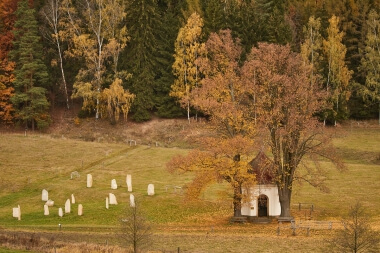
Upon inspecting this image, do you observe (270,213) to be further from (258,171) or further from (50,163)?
(50,163)

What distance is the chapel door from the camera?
5403 centimetres

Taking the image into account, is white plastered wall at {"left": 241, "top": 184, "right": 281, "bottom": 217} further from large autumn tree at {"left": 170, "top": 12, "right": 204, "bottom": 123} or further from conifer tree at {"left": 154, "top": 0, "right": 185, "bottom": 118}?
conifer tree at {"left": 154, "top": 0, "right": 185, "bottom": 118}

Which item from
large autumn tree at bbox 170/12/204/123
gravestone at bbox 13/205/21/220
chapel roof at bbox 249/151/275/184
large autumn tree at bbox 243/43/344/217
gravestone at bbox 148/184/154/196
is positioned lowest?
gravestone at bbox 13/205/21/220

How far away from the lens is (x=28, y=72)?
88500 mm

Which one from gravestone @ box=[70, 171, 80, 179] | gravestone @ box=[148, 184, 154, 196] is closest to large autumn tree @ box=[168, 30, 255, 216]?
gravestone @ box=[148, 184, 154, 196]

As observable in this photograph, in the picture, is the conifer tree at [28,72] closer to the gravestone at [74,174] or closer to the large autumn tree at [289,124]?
the gravestone at [74,174]

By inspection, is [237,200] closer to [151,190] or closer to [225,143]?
[225,143]

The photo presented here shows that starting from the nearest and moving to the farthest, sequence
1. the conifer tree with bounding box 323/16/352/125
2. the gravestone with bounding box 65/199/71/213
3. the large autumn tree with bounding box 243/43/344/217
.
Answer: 1. the large autumn tree with bounding box 243/43/344/217
2. the gravestone with bounding box 65/199/71/213
3. the conifer tree with bounding box 323/16/352/125

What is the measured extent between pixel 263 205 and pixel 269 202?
3.87ft

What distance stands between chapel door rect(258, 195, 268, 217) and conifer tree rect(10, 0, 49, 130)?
136ft

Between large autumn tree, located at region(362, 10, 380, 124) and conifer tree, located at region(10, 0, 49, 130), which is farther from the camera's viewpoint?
large autumn tree, located at region(362, 10, 380, 124)

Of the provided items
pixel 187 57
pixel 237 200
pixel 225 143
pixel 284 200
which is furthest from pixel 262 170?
pixel 187 57

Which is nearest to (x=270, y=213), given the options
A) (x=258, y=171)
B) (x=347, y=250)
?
(x=258, y=171)

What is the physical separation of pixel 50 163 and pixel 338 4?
49754 millimetres
